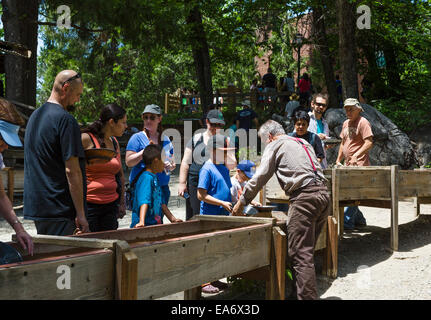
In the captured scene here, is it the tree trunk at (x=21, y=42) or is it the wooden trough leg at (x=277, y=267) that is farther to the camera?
the tree trunk at (x=21, y=42)

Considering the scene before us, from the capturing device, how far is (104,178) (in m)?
4.45

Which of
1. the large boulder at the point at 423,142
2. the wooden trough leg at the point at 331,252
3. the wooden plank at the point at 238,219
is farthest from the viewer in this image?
the large boulder at the point at 423,142

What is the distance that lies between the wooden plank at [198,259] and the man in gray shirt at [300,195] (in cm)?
33

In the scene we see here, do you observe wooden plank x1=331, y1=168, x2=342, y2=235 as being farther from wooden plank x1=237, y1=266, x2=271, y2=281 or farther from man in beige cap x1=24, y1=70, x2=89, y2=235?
man in beige cap x1=24, y1=70, x2=89, y2=235

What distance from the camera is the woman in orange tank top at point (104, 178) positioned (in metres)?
4.39

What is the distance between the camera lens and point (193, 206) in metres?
6.06

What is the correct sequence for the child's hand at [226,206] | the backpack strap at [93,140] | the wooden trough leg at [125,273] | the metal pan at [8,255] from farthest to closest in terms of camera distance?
1. the child's hand at [226,206]
2. the backpack strap at [93,140]
3. the wooden trough leg at [125,273]
4. the metal pan at [8,255]

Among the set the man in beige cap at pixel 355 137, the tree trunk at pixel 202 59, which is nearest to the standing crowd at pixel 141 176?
the man in beige cap at pixel 355 137

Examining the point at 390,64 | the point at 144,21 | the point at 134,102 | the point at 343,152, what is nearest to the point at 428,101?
the point at 390,64

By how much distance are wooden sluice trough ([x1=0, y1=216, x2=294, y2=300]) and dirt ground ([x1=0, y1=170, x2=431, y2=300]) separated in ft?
3.03

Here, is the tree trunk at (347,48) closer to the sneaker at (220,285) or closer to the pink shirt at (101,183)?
the sneaker at (220,285)

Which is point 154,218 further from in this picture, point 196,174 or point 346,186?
point 346,186

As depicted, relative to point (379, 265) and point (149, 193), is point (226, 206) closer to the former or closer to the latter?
point (149, 193)

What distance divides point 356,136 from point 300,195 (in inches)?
129
